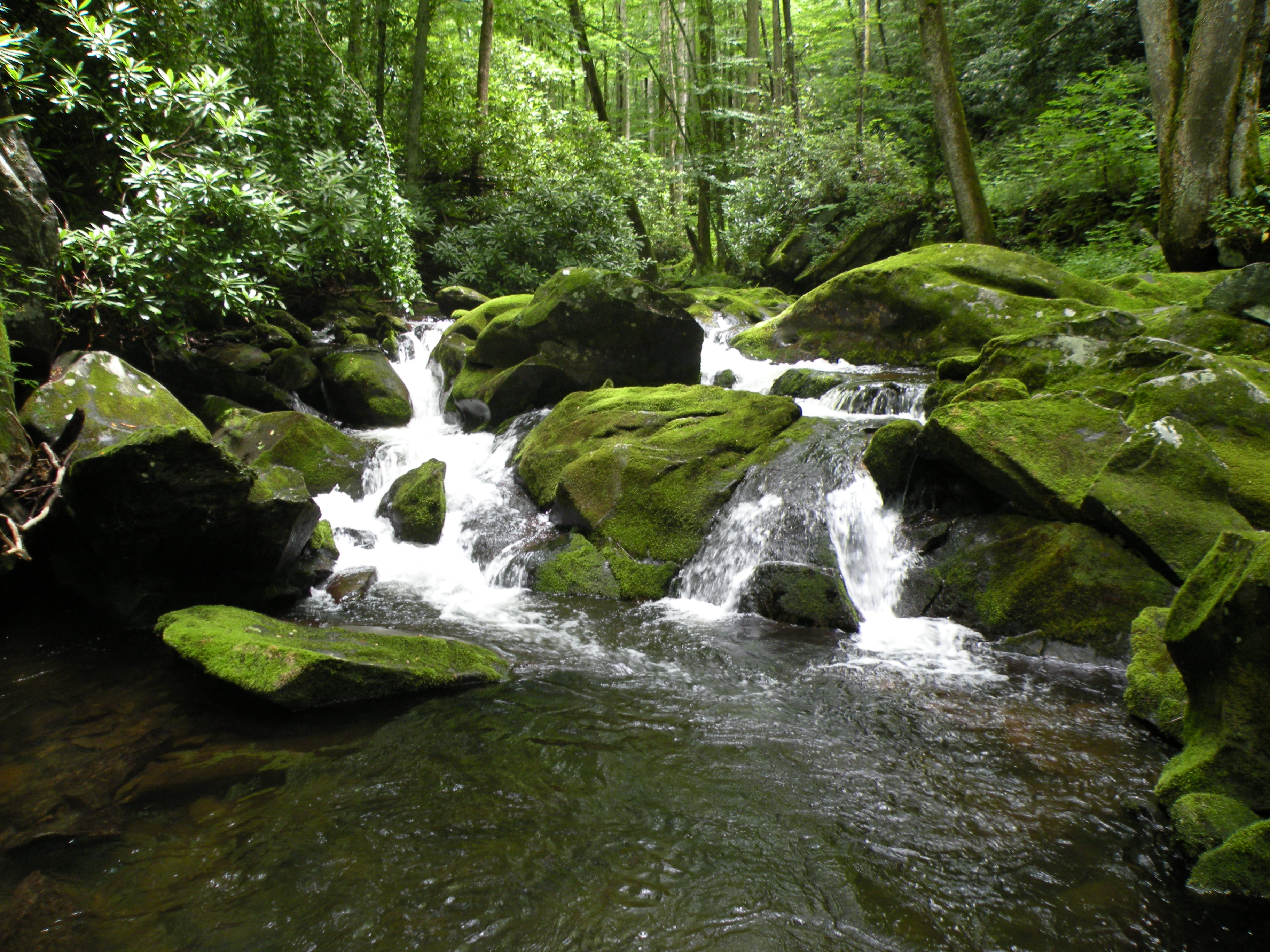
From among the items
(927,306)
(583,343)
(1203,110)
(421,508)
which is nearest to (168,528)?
(421,508)

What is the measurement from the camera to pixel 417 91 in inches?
630

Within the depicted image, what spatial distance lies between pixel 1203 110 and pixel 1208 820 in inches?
398

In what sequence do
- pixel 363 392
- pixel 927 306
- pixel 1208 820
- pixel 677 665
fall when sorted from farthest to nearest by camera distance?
1. pixel 363 392
2. pixel 927 306
3. pixel 677 665
4. pixel 1208 820

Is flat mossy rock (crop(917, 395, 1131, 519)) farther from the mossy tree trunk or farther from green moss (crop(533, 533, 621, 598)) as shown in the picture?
the mossy tree trunk

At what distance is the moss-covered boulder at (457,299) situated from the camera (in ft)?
52.3

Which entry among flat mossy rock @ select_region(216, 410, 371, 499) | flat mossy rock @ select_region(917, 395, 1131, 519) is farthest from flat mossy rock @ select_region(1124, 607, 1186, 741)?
flat mossy rock @ select_region(216, 410, 371, 499)

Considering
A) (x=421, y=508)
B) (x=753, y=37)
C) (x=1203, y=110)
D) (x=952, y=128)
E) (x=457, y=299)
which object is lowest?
(x=421, y=508)

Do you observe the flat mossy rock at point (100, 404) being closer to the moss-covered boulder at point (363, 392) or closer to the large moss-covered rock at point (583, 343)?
the moss-covered boulder at point (363, 392)

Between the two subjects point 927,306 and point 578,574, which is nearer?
point 578,574

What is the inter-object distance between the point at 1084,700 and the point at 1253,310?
535 centimetres

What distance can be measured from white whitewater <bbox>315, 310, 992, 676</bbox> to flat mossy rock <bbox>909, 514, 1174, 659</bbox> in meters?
0.27

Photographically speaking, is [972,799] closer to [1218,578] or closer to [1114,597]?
[1218,578]

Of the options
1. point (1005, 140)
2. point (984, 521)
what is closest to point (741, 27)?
point (1005, 140)

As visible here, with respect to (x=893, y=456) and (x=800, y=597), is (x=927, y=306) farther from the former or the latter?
(x=800, y=597)
